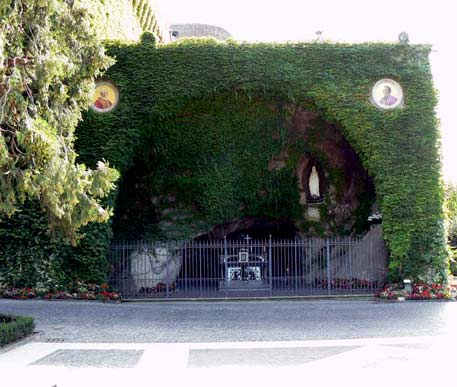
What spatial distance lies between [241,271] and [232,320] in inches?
272

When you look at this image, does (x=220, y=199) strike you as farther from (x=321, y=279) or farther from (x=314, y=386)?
(x=314, y=386)

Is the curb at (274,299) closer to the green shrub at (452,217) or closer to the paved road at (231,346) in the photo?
the paved road at (231,346)

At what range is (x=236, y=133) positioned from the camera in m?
18.2

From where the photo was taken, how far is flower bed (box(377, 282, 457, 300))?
1493 cm

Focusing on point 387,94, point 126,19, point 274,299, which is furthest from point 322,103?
point 126,19

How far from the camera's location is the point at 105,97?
16.2 m

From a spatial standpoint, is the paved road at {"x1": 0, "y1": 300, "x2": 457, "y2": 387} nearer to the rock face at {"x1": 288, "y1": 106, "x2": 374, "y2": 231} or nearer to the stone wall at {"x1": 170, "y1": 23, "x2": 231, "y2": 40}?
the rock face at {"x1": 288, "y1": 106, "x2": 374, "y2": 231}

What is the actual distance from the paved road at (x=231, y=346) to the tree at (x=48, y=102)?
230 centimetres

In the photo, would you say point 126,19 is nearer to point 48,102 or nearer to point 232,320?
point 48,102

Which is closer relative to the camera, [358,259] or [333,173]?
[358,259]

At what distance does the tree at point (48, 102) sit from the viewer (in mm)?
8344

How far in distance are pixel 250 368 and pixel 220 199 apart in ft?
38.7

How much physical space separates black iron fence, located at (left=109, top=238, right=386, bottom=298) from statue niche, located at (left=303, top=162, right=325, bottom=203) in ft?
6.18

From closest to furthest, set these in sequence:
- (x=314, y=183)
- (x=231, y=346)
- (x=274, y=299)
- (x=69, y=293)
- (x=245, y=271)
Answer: (x=231, y=346), (x=69, y=293), (x=274, y=299), (x=245, y=271), (x=314, y=183)
